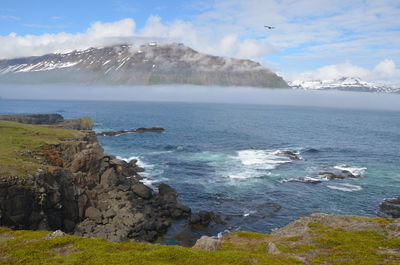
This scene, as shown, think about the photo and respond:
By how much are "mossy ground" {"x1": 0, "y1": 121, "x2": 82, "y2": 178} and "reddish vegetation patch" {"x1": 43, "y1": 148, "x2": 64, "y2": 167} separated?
4.47 ft

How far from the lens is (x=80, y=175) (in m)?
51.9

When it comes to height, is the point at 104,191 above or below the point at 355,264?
below

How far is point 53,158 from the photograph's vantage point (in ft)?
182

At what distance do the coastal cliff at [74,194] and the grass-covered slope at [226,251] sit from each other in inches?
599

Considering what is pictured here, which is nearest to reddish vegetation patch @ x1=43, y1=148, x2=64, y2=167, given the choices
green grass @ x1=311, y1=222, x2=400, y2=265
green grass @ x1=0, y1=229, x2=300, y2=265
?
green grass @ x1=0, y1=229, x2=300, y2=265

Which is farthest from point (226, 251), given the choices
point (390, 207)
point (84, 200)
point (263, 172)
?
point (263, 172)

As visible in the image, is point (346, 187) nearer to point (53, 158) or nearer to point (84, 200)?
point (84, 200)

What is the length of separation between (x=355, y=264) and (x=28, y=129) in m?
77.4

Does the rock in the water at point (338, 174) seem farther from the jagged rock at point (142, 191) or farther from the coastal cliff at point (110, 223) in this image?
the jagged rock at point (142, 191)

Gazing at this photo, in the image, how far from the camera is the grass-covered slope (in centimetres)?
2039

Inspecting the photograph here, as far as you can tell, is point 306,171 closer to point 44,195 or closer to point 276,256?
point 276,256

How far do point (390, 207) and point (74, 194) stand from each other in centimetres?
5718

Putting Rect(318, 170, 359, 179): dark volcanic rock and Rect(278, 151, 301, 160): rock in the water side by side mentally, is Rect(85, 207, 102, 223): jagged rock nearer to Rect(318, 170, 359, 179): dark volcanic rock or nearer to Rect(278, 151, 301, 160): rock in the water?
Rect(318, 170, 359, 179): dark volcanic rock

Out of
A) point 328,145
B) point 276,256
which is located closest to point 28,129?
point 276,256
